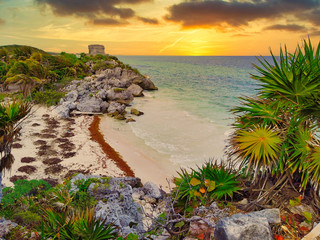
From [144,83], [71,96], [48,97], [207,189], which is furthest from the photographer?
[144,83]

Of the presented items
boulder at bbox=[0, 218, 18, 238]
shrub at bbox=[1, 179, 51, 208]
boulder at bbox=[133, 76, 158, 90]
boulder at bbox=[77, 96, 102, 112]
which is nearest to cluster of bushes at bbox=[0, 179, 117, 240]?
shrub at bbox=[1, 179, 51, 208]

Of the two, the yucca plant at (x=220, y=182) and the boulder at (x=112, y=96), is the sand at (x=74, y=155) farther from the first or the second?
the boulder at (x=112, y=96)

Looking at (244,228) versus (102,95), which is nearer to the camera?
(244,228)

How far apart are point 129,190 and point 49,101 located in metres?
24.6

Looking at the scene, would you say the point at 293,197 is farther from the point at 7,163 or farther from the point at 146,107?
the point at 146,107

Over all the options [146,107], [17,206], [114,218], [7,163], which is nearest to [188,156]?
[114,218]

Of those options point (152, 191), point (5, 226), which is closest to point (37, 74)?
point (152, 191)

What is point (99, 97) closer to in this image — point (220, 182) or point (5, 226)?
point (5, 226)

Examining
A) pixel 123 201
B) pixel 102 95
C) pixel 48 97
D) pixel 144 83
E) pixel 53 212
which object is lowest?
pixel 123 201

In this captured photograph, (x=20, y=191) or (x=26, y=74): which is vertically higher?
(x=26, y=74)

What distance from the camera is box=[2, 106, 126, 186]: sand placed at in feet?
42.7

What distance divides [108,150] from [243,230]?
14.5m

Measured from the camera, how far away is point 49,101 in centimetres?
2877

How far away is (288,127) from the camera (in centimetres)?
475
